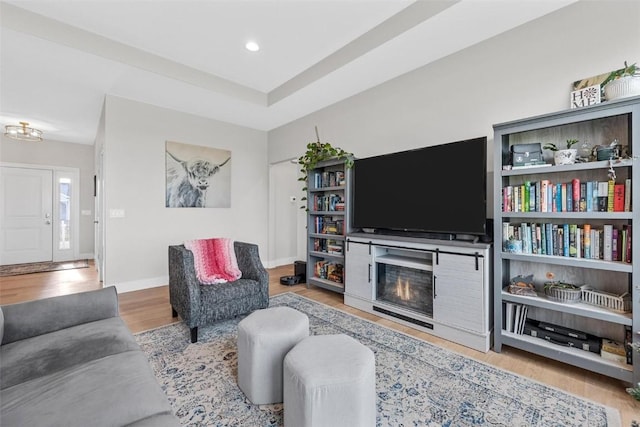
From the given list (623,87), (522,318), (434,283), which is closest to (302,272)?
(434,283)

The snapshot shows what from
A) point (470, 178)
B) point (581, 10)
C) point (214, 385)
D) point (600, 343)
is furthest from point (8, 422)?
point (581, 10)

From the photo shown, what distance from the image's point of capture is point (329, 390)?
120cm

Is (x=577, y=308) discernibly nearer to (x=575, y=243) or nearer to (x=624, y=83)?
(x=575, y=243)

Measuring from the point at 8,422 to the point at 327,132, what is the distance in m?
3.86

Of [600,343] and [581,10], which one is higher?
[581,10]

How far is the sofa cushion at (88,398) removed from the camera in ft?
2.86

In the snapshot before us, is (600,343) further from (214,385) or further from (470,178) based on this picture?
(214,385)

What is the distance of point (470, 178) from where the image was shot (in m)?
2.33

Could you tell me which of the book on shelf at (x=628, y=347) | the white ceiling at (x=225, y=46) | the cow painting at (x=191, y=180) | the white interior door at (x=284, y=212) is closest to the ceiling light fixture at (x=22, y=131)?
the white ceiling at (x=225, y=46)

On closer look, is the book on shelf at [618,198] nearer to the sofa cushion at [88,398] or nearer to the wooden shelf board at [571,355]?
the wooden shelf board at [571,355]

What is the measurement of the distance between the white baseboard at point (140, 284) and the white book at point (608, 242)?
4.77 m

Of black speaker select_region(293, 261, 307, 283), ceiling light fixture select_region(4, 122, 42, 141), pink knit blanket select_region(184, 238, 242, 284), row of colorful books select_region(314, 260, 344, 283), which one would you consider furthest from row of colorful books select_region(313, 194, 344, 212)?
ceiling light fixture select_region(4, 122, 42, 141)

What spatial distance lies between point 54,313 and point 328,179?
2953mm

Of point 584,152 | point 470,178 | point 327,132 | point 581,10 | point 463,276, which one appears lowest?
point 463,276
